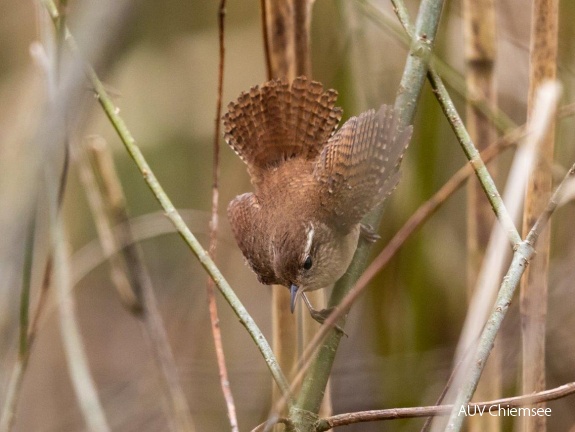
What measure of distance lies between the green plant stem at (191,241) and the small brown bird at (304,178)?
58cm

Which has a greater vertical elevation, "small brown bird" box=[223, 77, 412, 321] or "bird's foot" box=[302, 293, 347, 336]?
"small brown bird" box=[223, 77, 412, 321]

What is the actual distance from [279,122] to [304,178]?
20cm

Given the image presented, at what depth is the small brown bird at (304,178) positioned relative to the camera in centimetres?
230

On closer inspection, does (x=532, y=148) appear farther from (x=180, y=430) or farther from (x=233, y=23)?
(x=233, y=23)

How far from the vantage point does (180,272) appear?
4.38 m

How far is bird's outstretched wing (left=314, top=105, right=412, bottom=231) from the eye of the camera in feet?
7.49

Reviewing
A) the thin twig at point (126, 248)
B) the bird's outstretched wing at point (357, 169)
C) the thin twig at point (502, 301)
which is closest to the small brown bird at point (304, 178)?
the bird's outstretched wing at point (357, 169)

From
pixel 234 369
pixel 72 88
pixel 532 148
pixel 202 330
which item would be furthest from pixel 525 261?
pixel 202 330

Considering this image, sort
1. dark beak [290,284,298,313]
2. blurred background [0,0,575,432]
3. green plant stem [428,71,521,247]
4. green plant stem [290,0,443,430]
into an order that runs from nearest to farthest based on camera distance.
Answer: green plant stem [428,71,521,247] < green plant stem [290,0,443,430] < dark beak [290,284,298,313] < blurred background [0,0,575,432]

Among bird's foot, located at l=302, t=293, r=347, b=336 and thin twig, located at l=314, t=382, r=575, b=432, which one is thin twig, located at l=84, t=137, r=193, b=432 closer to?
bird's foot, located at l=302, t=293, r=347, b=336

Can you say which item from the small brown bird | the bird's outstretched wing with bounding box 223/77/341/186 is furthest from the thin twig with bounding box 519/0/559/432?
the bird's outstretched wing with bounding box 223/77/341/186

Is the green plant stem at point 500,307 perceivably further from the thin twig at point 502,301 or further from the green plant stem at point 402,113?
the green plant stem at point 402,113

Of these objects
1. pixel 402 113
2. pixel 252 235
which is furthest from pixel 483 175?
pixel 252 235

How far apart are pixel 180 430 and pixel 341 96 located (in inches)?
54.9
